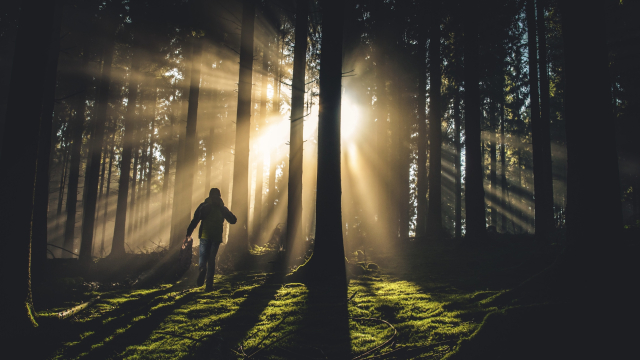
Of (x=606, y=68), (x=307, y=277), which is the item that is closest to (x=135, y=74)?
(x=307, y=277)

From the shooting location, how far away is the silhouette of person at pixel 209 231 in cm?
675

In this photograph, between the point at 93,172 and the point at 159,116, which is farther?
the point at 159,116

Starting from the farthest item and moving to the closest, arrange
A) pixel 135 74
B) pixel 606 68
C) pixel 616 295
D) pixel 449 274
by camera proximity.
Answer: pixel 135 74, pixel 449 274, pixel 606 68, pixel 616 295

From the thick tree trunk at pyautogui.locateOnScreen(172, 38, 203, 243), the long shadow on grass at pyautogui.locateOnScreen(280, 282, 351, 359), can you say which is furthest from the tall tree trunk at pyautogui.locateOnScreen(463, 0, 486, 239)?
the thick tree trunk at pyautogui.locateOnScreen(172, 38, 203, 243)

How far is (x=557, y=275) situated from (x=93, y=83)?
19034 millimetres

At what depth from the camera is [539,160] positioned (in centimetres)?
1274

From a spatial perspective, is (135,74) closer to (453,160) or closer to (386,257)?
(386,257)

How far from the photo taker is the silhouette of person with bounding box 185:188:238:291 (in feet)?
22.2

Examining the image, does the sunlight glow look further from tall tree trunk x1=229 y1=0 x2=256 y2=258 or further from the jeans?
the jeans

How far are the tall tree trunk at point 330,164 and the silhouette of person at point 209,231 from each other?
2103mm

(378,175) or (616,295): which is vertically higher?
(378,175)

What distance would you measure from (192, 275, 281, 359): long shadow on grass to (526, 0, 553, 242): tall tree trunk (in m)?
11.2

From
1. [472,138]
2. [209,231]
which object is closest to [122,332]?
[209,231]

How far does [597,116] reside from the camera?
14.2ft
